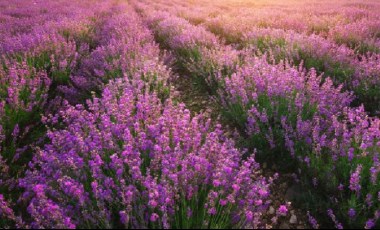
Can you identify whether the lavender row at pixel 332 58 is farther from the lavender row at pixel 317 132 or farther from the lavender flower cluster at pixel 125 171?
the lavender flower cluster at pixel 125 171

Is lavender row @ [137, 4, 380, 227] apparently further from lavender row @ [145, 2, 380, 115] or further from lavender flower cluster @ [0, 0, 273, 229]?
lavender row @ [145, 2, 380, 115]

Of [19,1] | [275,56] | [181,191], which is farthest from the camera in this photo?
[19,1]

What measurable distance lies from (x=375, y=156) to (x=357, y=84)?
1.75m

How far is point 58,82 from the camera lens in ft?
14.3

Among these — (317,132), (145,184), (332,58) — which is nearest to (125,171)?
(145,184)

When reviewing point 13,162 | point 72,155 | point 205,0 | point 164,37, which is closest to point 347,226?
point 72,155

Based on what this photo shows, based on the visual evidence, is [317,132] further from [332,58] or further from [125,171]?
[332,58]

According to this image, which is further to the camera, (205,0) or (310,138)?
(205,0)

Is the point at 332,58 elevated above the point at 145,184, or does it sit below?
below

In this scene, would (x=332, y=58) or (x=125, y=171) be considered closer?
(x=125, y=171)

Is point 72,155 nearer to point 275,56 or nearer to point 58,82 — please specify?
point 58,82

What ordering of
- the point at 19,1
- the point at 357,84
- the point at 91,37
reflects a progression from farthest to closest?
the point at 19,1
the point at 91,37
the point at 357,84

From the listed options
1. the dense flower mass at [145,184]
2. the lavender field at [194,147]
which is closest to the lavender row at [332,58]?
the lavender field at [194,147]

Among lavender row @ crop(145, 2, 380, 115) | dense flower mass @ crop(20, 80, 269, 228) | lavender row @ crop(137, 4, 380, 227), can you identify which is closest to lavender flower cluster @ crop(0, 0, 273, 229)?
dense flower mass @ crop(20, 80, 269, 228)
